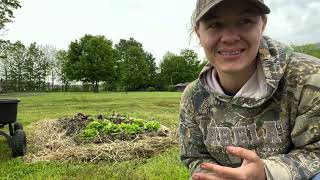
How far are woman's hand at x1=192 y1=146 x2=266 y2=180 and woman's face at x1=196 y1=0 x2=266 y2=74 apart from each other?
0.54 meters

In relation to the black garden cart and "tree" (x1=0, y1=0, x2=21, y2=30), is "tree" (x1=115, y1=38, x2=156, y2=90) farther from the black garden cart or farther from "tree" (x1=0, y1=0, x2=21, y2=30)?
the black garden cart

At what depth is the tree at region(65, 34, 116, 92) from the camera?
6181 centimetres

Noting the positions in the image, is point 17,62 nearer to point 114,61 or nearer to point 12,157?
point 114,61

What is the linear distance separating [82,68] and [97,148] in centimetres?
5618

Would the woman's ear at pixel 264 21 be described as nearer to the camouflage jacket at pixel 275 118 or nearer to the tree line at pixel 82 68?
the camouflage jacket at pixel 275 118

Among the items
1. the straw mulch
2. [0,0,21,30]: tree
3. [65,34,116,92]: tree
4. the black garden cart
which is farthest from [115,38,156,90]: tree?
the black garden cart

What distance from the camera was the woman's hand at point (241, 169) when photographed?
169 cm

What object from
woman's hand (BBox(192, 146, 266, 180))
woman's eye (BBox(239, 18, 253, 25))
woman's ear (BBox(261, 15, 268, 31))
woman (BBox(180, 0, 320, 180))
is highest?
woman's ear (BBox(261, 15, 268, 31))

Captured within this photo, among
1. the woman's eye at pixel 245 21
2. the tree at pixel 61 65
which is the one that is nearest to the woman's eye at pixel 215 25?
the woman's eye at pixel 245 21

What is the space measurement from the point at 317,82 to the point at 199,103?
2.33 ft

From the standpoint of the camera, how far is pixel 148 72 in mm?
74688

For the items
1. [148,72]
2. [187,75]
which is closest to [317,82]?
[148,72]

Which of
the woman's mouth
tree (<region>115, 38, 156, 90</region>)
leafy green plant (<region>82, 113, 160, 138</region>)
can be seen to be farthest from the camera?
tree (<region>115, 38, 156, 90</region>)

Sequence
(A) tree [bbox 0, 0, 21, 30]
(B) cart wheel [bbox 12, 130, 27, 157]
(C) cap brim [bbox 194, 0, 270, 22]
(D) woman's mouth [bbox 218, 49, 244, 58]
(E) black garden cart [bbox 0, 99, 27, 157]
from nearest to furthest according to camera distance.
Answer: (C) cap brim [bbox 194, 0, 270, 22], (D) woman's mouth [bbox 218, 49, 244, 58], (E) black garden cart [bbox 0, 99, 27, 157], (B) cart wheel [bbox 12, 130, 27, 157], (A) tree [bbox 0, 0, 21, 30]
